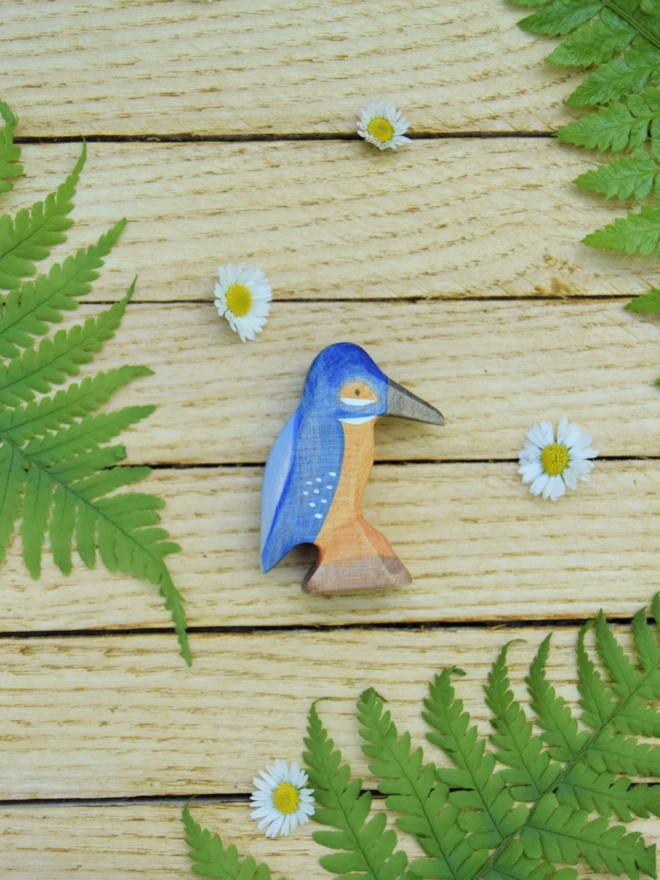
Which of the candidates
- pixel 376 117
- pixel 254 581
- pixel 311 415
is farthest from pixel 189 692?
pixel 376 117

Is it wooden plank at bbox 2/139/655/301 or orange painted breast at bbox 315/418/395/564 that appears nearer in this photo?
orange painted breast at bbox 315/418/395/564

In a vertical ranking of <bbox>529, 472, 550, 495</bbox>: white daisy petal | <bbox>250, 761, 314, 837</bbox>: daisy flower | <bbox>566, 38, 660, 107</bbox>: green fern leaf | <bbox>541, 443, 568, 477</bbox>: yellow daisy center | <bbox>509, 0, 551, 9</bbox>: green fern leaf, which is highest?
<bbox>509, 0, 551, 9</bbox>: green fern leaf

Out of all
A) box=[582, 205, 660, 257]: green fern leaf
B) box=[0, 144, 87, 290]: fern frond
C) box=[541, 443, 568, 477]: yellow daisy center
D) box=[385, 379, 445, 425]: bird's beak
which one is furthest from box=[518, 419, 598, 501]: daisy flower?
box=[0, 144, 87, 290]: fern frond

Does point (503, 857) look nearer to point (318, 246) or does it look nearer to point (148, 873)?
point (148, 873)

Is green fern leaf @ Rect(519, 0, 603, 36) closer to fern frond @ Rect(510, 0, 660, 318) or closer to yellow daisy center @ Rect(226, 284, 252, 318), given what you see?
fern frond @ Rect(510, 0, 660, 318)

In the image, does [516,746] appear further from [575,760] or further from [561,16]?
[561,16]
